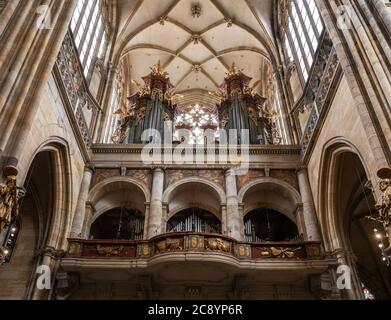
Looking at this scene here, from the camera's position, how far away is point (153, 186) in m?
12.9

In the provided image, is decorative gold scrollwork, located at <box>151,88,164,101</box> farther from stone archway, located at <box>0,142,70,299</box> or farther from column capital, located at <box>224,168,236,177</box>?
stone archway, located at <box>0,142,70,299</box>

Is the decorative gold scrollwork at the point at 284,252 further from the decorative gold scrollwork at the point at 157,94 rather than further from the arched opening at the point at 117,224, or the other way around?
the decorative gold scrollwork at the point at 157,94

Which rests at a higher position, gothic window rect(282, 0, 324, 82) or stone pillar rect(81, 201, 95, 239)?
gothic window rect(282, 0, 324, 82)

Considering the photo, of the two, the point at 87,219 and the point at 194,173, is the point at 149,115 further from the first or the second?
the point at 87,219

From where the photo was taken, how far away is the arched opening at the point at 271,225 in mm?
14008

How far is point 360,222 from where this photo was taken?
50.3ft

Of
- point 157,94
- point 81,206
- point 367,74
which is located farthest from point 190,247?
point 157,94

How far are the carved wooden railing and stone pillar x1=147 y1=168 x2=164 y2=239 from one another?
1.10 meters

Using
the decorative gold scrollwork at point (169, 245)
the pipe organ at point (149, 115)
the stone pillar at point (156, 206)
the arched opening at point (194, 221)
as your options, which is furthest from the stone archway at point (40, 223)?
the arched opening at point (194, 221)

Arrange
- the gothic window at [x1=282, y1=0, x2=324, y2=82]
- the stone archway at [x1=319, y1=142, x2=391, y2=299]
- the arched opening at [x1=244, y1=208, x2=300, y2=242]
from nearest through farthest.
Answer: the stone archway at [x1=319, y1=142, x2=391, y2=299] → the gothic window at [x1=282, y1=0, x2=324, y2=82] → the arched opening at [x1=244, y1=208, x2=300, y2=242]

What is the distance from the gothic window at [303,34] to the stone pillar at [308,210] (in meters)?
3.85

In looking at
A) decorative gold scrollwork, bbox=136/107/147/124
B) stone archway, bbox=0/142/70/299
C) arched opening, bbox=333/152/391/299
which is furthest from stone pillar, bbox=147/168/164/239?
Result: arched opening, bbox=333/152/391/299

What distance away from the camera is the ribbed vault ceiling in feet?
63.9
